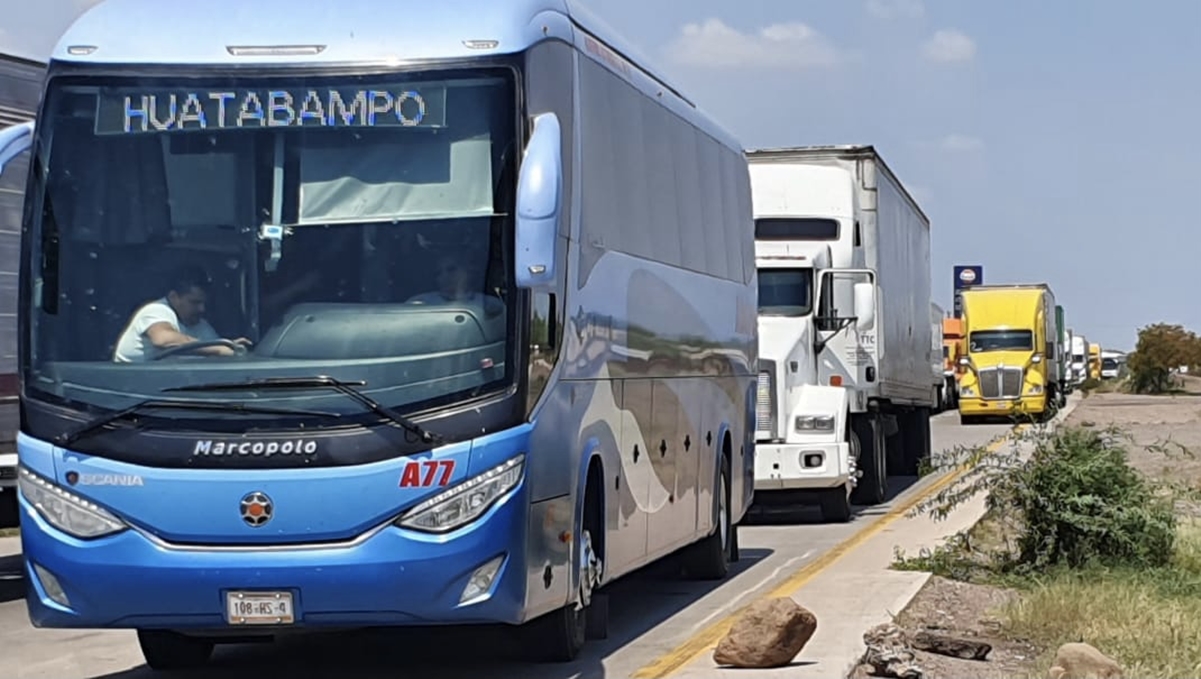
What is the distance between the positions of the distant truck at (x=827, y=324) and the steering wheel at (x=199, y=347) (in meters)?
11.3

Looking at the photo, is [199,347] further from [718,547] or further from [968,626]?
[718,547]

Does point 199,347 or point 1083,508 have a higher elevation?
point 199,347

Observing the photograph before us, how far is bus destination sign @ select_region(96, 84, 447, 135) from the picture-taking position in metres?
9.49

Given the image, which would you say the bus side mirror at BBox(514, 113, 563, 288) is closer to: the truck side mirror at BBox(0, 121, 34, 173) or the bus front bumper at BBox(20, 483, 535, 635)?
the bus front bumper at BBox(20, 483, 535, 635)

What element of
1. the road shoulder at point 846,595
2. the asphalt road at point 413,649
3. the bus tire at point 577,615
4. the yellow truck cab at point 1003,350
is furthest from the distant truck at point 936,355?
the bus tire at point 577,615

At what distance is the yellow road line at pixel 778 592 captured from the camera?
1072cm

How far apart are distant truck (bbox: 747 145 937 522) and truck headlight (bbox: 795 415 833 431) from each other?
11mm

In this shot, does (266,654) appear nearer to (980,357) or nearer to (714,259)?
(714,259)

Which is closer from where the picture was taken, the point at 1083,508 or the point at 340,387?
the point at 340,387

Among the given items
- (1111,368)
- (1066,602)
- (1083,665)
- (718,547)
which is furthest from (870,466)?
(1111,368)

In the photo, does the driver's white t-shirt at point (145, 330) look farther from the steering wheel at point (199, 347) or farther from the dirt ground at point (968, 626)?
the dirt ground at point (968, 626)

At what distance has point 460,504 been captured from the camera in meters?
9.07

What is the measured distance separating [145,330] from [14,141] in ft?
4.42

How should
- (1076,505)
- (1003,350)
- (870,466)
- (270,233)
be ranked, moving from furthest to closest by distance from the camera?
(1003,350) < (870,466) < (1076,505) < (270,233)
